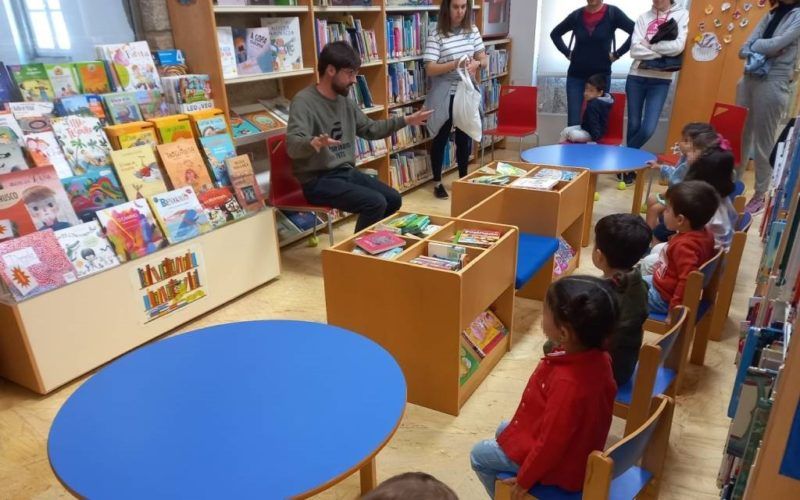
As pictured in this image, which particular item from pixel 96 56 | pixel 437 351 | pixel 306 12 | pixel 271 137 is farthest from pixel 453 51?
pixel 437 351

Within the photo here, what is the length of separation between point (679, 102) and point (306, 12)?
150 inches

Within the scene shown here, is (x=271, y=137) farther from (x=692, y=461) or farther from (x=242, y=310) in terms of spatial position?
(x=692, y=461)

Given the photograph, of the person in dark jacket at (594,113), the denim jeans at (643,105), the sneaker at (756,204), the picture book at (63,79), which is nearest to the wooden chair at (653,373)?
the picture book at (63,79)

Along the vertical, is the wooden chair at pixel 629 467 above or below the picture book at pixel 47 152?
below

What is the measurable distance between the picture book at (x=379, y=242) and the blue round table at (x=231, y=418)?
2.37ft

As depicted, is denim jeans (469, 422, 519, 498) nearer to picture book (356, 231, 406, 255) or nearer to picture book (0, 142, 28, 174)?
picture book (356, 231, 406, 255)

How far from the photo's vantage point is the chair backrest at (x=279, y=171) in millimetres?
3619

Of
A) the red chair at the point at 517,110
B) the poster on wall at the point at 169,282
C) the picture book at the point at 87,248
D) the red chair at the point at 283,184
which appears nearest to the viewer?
the picture book at the point at 87,248

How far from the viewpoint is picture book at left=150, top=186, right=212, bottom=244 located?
9.62 ft

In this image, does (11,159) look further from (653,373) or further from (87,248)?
(653,373)

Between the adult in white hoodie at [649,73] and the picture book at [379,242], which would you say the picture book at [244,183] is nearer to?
the picture book at [379,242]

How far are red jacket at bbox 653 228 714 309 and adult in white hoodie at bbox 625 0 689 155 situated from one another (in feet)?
9.80

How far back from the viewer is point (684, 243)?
91.1 inches

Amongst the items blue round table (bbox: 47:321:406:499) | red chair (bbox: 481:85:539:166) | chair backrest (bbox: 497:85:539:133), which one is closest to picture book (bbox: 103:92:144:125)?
blue round table (bbox: 47:321:406:499)
